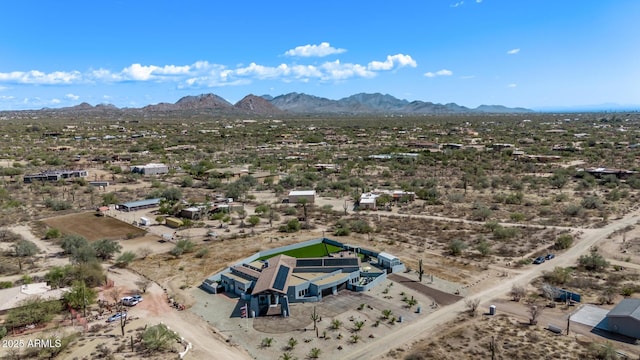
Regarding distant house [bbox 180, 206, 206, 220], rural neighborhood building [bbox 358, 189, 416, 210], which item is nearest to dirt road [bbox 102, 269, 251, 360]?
distant house [bbox 180, 206, 206, 220]

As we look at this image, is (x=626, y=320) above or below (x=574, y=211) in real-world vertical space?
below

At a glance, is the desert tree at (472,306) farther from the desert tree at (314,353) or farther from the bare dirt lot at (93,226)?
the bare dirt lot at (93,226)

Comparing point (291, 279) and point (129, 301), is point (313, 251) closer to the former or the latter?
point (291, 279)

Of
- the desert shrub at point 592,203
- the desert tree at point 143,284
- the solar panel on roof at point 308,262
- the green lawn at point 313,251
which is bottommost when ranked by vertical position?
the desert tree at point 143,284

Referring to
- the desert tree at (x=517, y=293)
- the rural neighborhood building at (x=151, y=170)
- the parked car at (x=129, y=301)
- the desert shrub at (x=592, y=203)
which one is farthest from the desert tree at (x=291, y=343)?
the rural neighborhood building at (x=151, y=170)

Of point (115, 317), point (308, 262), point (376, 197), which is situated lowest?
point (115, 317)

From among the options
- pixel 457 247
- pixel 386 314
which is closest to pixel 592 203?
pixel 457 247

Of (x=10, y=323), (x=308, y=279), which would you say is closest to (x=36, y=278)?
(x=10, y=323)
